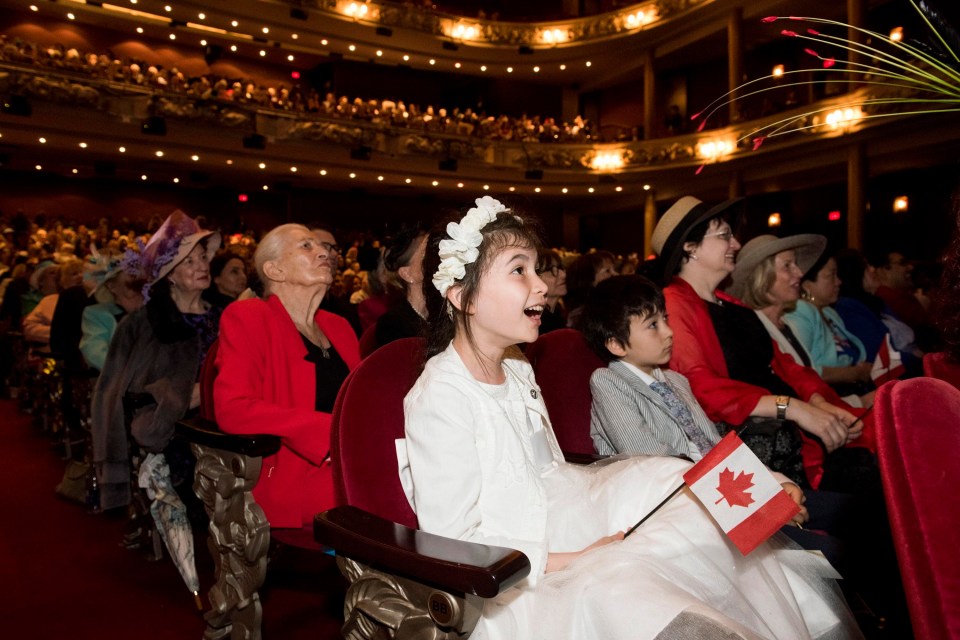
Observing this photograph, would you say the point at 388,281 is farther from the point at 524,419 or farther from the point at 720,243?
the point at 524,419

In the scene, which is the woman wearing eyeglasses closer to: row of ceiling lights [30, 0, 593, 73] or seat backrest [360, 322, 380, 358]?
seat backrest [360, 322, 380, 358]

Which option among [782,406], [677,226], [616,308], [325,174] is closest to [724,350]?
[782,406]

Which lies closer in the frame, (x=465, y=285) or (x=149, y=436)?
(x=465, y=285)

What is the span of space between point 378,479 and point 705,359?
1.39 metres

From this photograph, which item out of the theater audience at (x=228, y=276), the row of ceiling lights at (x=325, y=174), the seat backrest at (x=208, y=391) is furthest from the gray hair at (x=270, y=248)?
the row of ceiling lights at (x=325, y=174)

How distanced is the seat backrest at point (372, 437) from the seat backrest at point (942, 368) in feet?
3.52

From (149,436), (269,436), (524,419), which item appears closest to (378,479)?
(524,419)

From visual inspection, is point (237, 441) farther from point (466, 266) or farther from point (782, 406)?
point (782, 406)

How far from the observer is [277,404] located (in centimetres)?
229

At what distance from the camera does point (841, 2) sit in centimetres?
1324

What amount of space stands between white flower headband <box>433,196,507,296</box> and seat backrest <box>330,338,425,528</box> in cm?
24

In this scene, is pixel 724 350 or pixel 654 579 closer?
pixel 654 579

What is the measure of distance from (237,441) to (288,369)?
1.31 feet

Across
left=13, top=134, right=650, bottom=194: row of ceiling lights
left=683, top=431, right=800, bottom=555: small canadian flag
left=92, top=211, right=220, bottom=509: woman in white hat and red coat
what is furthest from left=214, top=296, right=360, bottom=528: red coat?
left=13, top=134, right=650, bottom=194: row of ceiling lights
